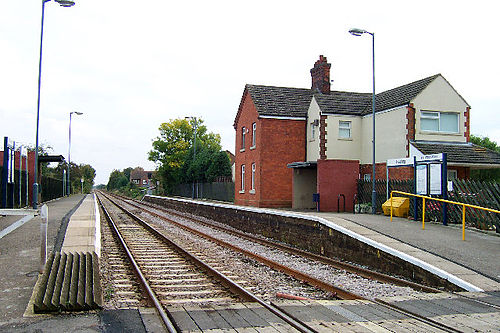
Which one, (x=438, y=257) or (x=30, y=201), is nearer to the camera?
(x=438, y=257)

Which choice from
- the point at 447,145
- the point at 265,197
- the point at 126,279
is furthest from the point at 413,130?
the point at 126,279

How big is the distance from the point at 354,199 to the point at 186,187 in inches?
1457

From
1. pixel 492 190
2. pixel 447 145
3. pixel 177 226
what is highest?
pixel 447 145

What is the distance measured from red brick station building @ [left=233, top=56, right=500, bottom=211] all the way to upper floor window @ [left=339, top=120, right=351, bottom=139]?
6cm

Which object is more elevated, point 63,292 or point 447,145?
point 447,145

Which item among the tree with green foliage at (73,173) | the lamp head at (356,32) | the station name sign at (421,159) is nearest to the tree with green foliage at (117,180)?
the tree with green foliage at (73,173)

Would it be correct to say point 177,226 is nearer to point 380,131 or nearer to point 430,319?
point 380,131

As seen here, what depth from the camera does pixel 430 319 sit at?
591 centimetres

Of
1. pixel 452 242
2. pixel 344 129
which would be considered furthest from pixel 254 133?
pixel 452 242

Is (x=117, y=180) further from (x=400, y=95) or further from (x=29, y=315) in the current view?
(x=29, y=315)

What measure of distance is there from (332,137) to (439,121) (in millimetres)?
5737

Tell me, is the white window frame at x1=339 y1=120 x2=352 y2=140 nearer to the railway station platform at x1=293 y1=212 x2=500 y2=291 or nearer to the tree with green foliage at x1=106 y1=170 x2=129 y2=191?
the railway station platform at x1=293 y1=212 x2=500 y2=291

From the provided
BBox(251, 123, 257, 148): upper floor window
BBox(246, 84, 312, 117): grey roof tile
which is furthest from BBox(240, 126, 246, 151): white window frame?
BBox(246, 84, 312, 117): grey roof tile

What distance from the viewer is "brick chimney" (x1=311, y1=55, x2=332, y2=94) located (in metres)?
31.2
